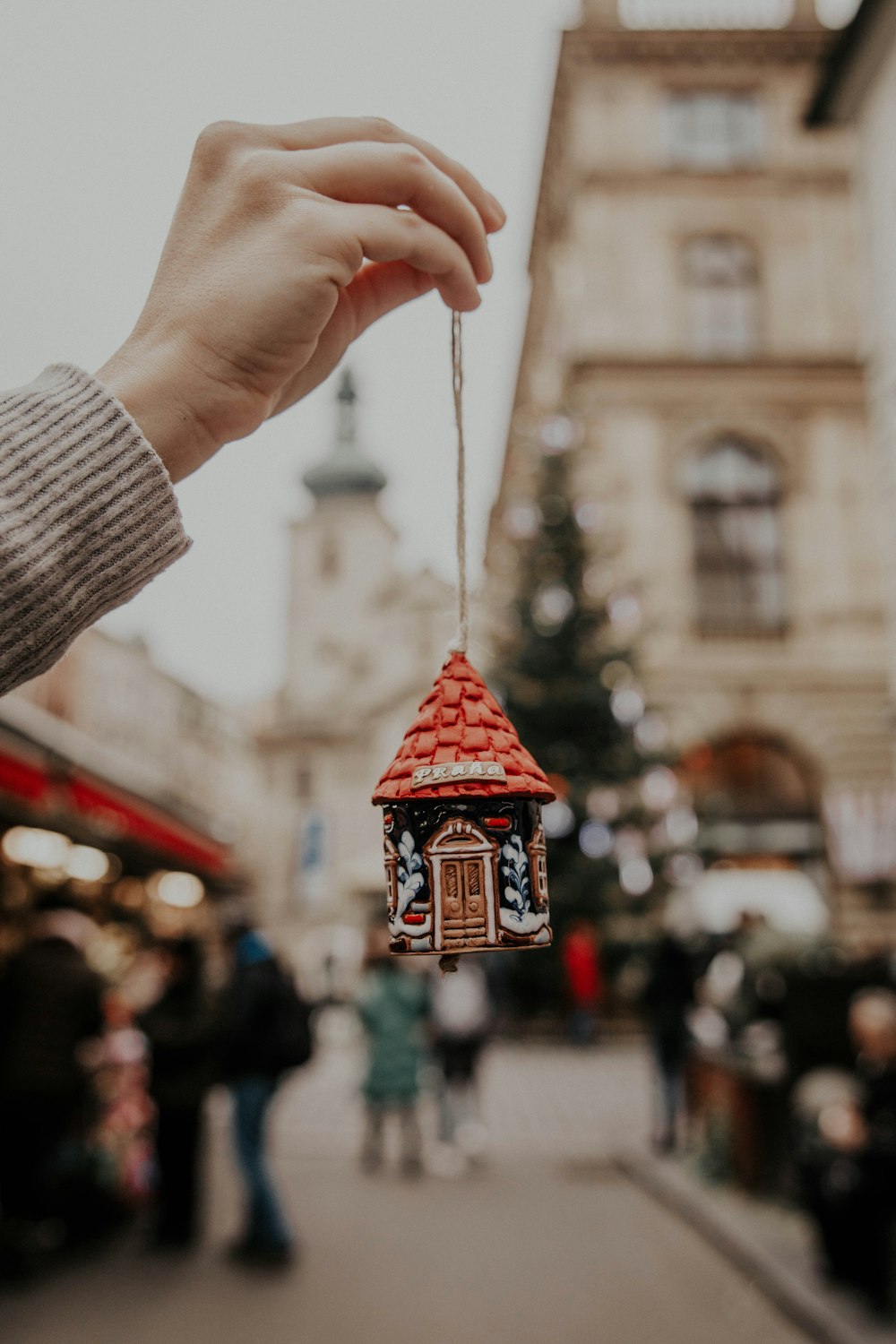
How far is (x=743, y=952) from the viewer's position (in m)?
11.0

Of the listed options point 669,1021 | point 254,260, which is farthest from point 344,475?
point 254,260

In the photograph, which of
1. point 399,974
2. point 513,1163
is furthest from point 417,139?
point 513,1163

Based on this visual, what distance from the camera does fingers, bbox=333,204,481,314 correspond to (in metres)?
1.50

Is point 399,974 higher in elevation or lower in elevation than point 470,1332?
higher

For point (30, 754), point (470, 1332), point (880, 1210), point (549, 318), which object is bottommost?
point (470, 1332)

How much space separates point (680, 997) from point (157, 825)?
7252 millimetres

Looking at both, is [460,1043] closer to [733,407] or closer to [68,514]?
[68,514]

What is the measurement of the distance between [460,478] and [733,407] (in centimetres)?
2367

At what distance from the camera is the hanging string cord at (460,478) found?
1.71 meters

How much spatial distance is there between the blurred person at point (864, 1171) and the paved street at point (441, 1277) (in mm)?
495

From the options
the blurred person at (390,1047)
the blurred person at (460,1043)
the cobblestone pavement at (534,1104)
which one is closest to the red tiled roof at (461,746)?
the blurred person at (390,1047)

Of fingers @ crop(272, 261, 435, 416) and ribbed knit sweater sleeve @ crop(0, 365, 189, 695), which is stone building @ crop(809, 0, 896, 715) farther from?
ribbed knit sweater sleeve @ crop(0, 365, 189, 695)

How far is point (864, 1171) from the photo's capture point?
6305 millimetres

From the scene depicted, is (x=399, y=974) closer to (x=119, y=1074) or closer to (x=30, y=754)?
(x=119, y=1074)
